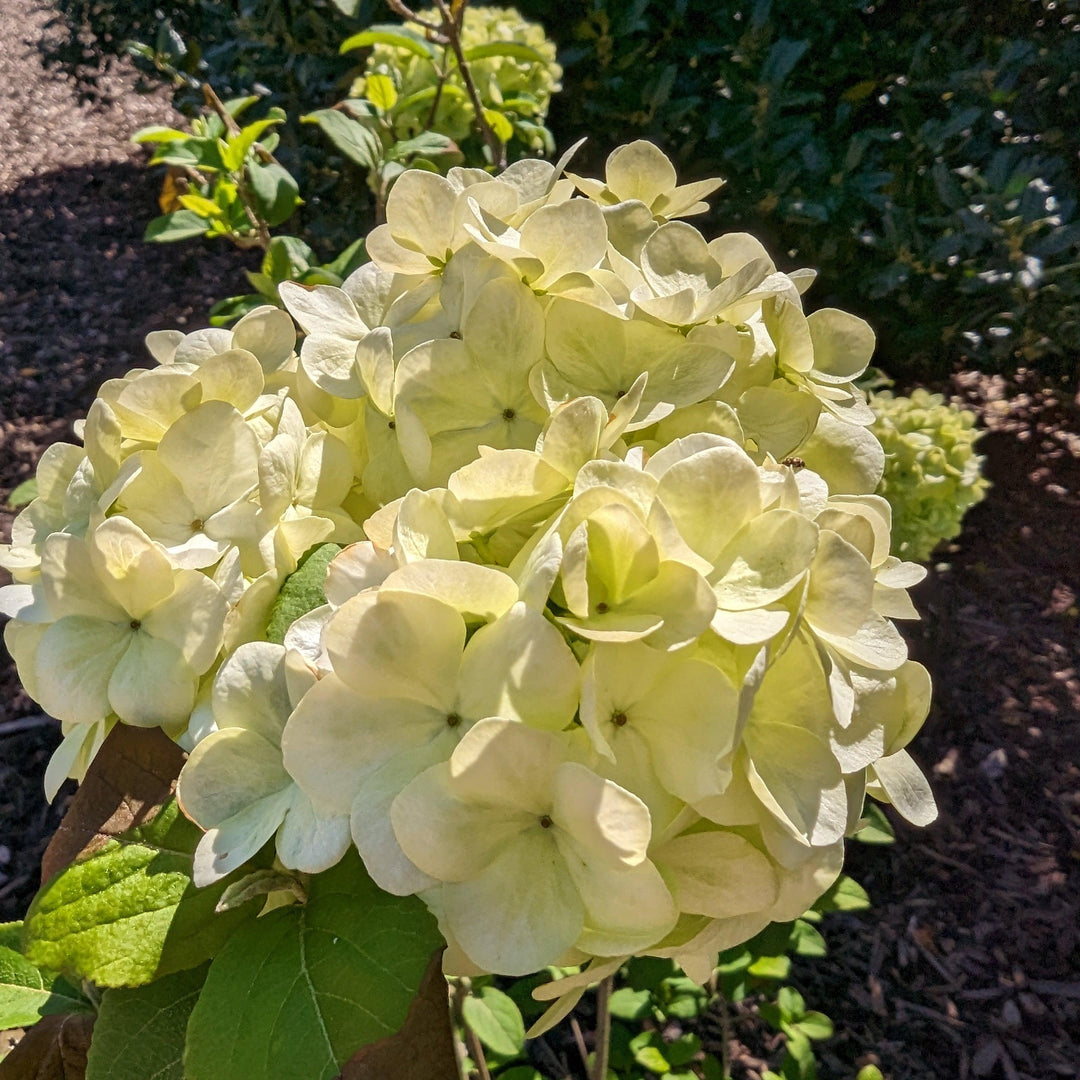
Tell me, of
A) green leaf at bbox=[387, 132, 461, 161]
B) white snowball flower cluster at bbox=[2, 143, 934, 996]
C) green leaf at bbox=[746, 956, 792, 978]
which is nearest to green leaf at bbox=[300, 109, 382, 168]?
green leaf at bbox=[387, 132, 461, 161]

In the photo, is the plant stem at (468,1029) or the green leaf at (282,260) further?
the green leaf at (282,260)

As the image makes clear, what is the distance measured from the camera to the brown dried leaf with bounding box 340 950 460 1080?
1.76 ft

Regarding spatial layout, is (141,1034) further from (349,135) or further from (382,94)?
(382,94)

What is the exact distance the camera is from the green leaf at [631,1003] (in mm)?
1436

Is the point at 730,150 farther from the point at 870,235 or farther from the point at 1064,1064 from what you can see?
the point at 1064,1064

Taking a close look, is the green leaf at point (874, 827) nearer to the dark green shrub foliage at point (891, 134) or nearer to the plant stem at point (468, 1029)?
the plant stem at point (468, 1029)

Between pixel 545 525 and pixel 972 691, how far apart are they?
81.8 inches

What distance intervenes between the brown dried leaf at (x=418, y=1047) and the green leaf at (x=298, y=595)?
202 millimetres

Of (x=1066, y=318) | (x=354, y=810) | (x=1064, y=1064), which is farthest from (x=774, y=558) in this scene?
(x=1066, y=318)

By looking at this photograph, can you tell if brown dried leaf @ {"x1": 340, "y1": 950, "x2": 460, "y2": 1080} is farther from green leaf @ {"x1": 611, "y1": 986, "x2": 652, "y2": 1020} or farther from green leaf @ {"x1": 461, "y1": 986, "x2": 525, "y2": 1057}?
green leaf @ {"x1": 611, "y1": 986, "x2": 652, "y2": 1020}

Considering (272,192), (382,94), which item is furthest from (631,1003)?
(382,94)

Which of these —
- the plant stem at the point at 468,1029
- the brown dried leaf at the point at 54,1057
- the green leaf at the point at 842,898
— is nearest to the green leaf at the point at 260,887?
the brown dried leaf at the point at 54,1057

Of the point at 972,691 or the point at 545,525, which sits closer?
the point at 545,525

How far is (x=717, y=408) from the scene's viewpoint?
546 mm
